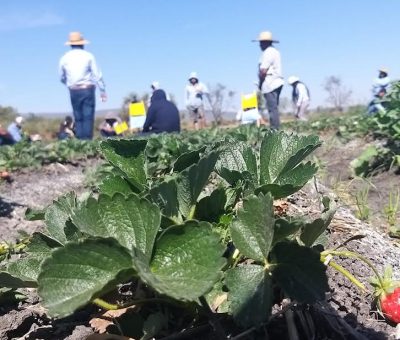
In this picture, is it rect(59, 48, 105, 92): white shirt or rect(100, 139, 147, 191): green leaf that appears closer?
rect(100, 139, 147, 191): green leaf

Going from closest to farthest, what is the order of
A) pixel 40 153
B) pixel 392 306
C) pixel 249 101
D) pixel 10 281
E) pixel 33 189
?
pixel 10 281 < pixel 392 306 < pixel 33 189 < pixel 40 153 < pixel 249 101

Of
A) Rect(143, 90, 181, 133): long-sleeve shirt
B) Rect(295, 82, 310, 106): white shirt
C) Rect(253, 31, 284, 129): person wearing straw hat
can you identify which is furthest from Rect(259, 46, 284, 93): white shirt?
Rect(295, 82, 310, 106): white shirt

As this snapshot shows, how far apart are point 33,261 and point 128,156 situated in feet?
1.02

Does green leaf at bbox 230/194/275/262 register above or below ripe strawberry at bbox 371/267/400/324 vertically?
above

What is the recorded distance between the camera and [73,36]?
10.8 metres

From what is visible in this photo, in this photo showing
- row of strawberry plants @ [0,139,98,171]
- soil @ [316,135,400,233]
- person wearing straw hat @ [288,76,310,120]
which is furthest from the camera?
person wearing straw hat @ [288,76,310,120]

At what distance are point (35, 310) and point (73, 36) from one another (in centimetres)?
973

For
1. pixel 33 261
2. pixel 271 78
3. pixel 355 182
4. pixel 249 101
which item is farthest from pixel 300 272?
pixel 249 101

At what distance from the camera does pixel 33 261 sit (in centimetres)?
130

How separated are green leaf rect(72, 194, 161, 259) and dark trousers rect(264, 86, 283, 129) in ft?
30.4

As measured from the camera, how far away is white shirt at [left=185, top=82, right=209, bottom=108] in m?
17.1

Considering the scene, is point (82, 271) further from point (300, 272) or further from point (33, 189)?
point (33, 189)

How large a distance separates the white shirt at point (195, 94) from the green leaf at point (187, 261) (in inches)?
635

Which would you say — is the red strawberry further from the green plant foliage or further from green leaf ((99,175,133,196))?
green leaf ((99,175,133,196))
